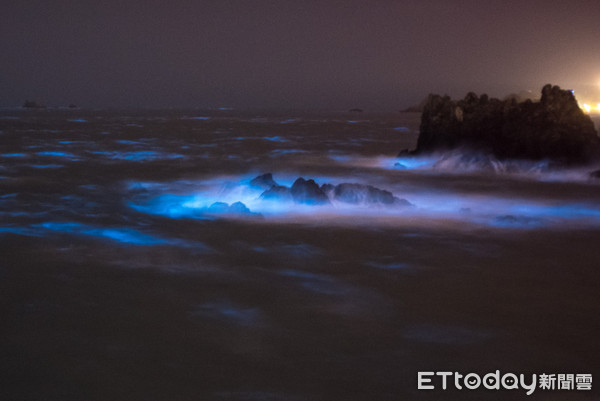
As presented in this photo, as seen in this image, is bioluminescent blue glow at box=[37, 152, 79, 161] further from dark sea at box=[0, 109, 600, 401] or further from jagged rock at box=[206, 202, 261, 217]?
jagged rock at box=[206, 202, 261, 217]

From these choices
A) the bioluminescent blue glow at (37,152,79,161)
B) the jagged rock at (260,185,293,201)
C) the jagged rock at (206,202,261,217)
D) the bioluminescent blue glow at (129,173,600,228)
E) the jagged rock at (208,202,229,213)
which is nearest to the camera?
the bioluminescent blue glow at (129,173,600,228)

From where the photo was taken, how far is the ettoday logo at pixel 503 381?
15.6 feet

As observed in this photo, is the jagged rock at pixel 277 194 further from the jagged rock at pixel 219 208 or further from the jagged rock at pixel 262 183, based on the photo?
the jagged rock at pixel 219 208

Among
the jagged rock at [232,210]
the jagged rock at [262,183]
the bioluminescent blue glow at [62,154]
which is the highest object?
the bioluminescent blue glow at [62,154]

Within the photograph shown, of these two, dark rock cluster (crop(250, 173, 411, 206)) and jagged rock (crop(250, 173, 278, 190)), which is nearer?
dark rock cluster (crop(250, 173, 411, 206))

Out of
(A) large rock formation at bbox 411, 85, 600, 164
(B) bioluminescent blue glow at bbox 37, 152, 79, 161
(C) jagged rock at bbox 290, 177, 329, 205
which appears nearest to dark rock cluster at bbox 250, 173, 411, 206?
(C) jagged rock at bbox 290, 177, 329, 205

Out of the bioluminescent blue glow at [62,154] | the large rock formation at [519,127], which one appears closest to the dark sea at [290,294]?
the large rock formation at [519,127]

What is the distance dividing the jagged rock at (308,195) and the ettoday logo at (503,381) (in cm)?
789

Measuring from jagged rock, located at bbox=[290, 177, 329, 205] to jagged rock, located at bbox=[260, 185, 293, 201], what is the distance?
112 mm

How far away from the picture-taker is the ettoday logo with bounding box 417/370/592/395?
476cm

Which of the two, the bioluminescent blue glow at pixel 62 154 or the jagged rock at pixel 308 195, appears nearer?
the jagged rock at pixel 308 195

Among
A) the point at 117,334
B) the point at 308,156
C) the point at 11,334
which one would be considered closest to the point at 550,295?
the point at 117,334

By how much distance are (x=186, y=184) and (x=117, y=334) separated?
12.7 m

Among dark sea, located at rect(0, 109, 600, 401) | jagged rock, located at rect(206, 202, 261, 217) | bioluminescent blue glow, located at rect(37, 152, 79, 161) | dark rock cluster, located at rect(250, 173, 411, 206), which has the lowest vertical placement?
dark sea, located at rect(0, 109, 600, 401)
